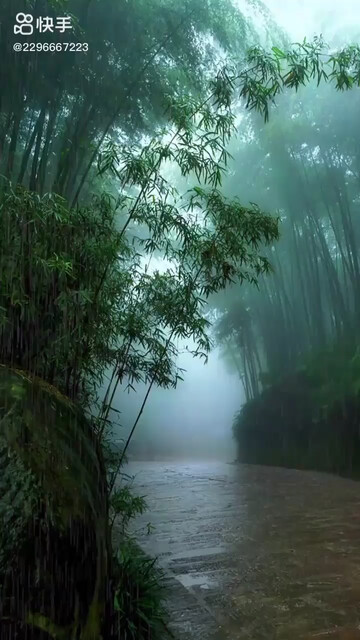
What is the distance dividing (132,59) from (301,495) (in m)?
5.07

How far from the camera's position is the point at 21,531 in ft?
4.99

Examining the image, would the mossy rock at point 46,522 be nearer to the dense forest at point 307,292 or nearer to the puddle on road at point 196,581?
the puddle on road at point 196,581

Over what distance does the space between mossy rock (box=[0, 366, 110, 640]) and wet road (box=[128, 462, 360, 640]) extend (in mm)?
752

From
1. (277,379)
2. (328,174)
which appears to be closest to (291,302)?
(277,379)

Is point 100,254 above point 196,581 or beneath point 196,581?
above

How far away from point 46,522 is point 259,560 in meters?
2.14

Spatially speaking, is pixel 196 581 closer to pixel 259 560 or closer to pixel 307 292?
pixel 259 560

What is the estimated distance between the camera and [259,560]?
10.6ft

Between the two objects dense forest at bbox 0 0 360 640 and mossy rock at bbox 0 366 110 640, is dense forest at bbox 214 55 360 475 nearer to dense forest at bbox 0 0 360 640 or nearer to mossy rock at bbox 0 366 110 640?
dense forest at bbox 0 0 360 640

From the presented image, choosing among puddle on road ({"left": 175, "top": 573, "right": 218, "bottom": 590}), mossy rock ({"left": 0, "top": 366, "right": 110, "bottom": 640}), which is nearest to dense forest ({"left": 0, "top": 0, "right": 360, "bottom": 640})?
mossy rock ({"left": 0, "top": 366, "right": 110, "bottom": 640})

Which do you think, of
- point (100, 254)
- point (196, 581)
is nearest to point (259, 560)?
point (196, 581)

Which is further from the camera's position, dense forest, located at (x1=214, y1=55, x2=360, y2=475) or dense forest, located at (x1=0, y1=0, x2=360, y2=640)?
dense forest, located at (x1=214, y1=55, x2=360, y2=475)

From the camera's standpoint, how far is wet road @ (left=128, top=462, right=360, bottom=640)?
227cm

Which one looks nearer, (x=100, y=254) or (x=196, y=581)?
(x=100, y=254)
